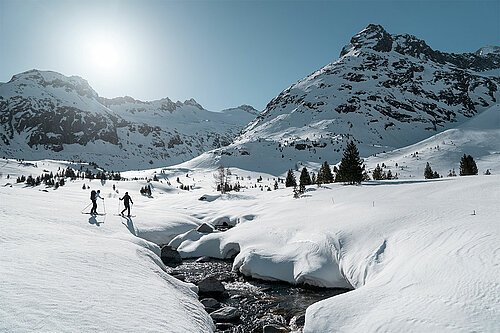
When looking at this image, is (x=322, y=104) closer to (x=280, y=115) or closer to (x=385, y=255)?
(x=280, y=115)

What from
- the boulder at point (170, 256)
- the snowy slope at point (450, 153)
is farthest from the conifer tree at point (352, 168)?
the boulder at point (170, 256)

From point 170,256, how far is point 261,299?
7756 mm

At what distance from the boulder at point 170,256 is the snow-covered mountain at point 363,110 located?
74.9 meters

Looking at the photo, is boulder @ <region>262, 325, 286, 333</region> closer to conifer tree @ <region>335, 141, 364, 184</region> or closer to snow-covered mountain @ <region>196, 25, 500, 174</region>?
conifer tree @ <region>335, 141, 364, 184</region>

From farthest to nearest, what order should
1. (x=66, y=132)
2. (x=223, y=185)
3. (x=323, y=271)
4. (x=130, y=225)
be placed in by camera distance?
1. (x=66, y=132)
2. (x=223, y=185)
3. (x=130, y=225)
4. (x=323, y=271)

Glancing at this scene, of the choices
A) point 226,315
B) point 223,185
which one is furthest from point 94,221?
point 223,185

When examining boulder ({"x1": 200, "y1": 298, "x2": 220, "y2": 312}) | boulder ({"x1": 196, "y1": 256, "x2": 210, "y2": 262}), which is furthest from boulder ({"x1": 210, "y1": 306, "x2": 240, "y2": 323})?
boulder ({"x1": 196, "y1": 256, "x2": 210, "y2": 262})

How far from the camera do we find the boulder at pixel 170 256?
1627 cm

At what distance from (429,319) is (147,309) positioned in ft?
20.5

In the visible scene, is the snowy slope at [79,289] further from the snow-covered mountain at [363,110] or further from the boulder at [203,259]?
the snow-covered mountain at [363,110]

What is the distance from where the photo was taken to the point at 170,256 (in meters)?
16.5

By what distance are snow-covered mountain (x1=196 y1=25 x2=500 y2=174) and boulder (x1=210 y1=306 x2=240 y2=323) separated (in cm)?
8109

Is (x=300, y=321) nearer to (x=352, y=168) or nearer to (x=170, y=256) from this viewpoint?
(x=170, y=256)

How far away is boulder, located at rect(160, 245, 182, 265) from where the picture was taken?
53.4 ft
